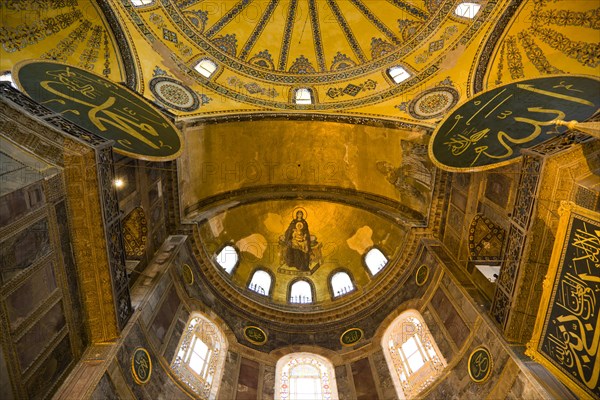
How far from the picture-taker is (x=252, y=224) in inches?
514

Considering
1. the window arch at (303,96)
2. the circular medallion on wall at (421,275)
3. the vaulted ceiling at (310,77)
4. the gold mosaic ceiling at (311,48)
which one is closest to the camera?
the circular medallion on wall at (421,275)

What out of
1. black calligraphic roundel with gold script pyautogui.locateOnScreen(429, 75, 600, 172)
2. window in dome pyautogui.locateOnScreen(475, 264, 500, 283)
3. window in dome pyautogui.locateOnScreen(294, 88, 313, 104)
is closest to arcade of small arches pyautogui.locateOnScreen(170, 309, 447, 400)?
window in dome pyautogui.locateOnScreen(475, 264, 500, 283)

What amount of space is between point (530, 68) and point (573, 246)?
26.0ft

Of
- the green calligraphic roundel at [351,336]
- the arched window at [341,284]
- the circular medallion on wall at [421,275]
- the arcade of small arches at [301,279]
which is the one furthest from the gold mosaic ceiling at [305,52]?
the green calligraphic roundel at [351,336]

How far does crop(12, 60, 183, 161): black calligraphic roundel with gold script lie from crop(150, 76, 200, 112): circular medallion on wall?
297 cm

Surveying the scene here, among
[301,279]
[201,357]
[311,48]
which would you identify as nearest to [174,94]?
[311,48]

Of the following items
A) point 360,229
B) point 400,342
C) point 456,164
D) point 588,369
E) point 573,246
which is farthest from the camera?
point 360,229

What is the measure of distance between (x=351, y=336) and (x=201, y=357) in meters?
3.98

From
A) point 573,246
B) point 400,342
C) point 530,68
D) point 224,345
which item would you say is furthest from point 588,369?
point 530,68

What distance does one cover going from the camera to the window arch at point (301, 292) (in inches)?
483

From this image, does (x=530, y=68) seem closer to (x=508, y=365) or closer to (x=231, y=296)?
(x=508, y=365)

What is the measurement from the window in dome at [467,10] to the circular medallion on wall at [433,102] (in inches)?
90.1

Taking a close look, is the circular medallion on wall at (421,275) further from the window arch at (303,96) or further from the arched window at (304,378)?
the window arch at (303,96)

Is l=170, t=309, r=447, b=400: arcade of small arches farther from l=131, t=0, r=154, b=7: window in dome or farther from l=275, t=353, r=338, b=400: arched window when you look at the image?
l=131, t=0, r=154, b=7: window in dome
